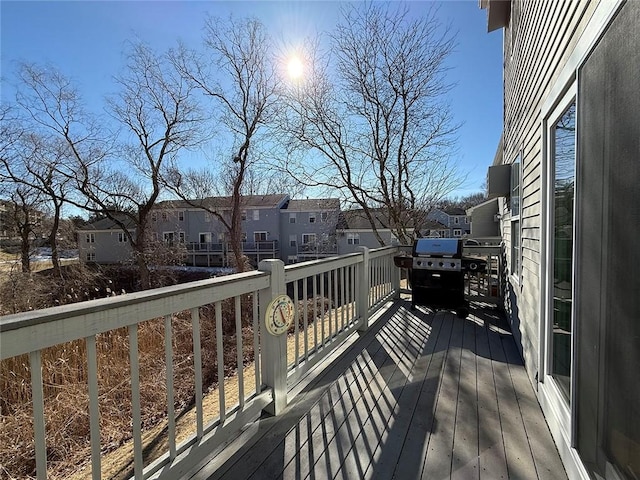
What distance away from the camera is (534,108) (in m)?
2.79

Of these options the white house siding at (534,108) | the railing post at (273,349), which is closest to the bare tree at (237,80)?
the white house siding at (534,108)

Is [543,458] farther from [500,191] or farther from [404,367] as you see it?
[500,191]

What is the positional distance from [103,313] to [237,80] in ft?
41.1

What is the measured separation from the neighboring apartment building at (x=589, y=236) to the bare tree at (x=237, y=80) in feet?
33.9

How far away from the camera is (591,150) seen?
141cm

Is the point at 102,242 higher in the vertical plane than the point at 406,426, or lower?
higher

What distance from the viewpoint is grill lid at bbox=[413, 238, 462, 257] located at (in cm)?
439

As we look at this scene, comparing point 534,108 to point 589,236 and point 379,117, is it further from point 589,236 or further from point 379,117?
point 379,117

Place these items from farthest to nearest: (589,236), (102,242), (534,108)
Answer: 1. (102,242)
2. (534,108)
3. (589,236)

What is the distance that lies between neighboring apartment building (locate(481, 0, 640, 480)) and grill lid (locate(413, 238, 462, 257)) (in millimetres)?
1815

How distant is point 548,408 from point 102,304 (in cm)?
243

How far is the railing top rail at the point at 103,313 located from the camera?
0.99m

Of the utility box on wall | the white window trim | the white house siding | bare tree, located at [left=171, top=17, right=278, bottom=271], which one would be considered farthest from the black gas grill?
bare tree, located at [left=171, top=17, right=278, bottom=271]

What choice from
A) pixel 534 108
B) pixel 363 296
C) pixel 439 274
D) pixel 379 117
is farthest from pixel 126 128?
pixel 534 108
